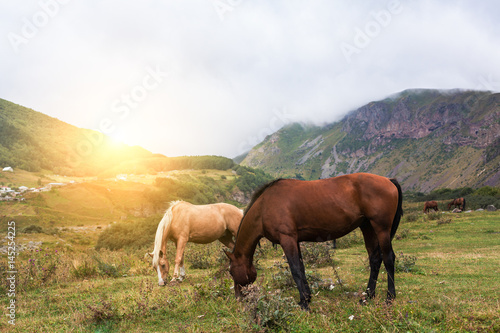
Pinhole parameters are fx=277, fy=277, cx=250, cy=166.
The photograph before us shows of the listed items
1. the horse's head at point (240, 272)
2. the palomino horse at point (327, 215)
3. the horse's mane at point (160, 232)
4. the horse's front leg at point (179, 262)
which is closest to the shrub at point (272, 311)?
the palomino horse at point (327, 215)

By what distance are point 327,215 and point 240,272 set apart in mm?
→ 2247

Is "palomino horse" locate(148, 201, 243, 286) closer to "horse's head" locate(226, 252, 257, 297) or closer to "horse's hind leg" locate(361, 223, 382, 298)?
"horse's head" locate(226, 252, 257, 297)

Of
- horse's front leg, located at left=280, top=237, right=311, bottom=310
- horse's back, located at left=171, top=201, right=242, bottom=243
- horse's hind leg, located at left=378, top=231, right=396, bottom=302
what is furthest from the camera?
horse's back, located at left=171, top=201, right=242, bottom=243

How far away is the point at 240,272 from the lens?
19.7 ft

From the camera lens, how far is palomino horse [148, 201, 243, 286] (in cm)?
924

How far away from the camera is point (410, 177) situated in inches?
7160

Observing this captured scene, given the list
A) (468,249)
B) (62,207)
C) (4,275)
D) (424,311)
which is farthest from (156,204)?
(424,311)

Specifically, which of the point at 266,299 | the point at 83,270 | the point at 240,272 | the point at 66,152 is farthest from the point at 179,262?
the point at 66,152

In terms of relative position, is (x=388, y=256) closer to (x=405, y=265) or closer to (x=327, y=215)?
(x=327, y=215)

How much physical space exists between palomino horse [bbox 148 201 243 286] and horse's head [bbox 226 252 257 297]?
359cm

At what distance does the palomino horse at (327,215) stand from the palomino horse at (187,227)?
4.01 metres

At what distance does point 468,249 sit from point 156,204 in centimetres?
5546

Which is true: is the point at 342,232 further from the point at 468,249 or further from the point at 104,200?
the point at 104,200

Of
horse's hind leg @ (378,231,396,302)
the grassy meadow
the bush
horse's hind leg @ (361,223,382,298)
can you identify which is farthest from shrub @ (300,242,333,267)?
the bush
